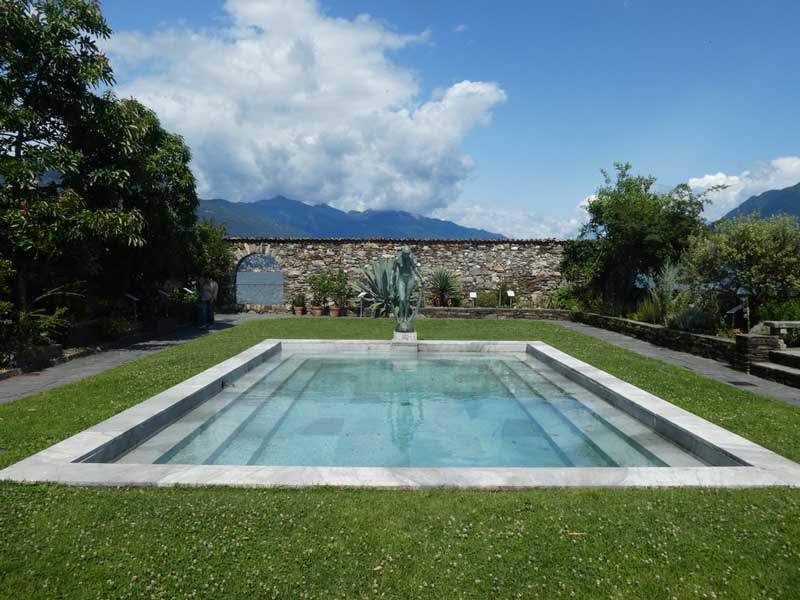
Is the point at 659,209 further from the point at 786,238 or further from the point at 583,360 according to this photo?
the point at 583,360

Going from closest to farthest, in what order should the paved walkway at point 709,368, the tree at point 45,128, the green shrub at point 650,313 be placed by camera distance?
the paved walkway at point 709,368 < the tree at point 45,128 < the green shrub at point 650,313

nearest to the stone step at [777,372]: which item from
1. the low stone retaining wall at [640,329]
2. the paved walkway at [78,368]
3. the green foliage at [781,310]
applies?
the low stone retaining wall at [640,329]

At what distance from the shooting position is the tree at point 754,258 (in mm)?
8250

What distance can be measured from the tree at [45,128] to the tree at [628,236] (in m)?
12.4

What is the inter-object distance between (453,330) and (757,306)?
640 centimetres

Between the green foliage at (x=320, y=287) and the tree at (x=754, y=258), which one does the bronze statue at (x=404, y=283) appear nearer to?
the tree at (x=754, y=258)

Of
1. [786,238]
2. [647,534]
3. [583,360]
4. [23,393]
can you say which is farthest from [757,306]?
[23,393]

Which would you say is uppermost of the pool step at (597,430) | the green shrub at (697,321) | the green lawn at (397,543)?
the green shrub at (697,321)

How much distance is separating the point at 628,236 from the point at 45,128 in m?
13.9

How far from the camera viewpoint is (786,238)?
8.27 m

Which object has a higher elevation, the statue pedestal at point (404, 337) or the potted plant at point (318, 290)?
the potted plant at point (318, 290)

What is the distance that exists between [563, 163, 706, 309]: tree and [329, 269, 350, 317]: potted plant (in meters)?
7.97

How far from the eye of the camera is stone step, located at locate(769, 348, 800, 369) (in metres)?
6.73

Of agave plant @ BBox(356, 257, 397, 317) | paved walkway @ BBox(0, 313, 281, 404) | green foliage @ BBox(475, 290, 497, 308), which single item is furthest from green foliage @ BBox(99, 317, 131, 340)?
green foliage @ BBox(475, 290, 497, 308)
